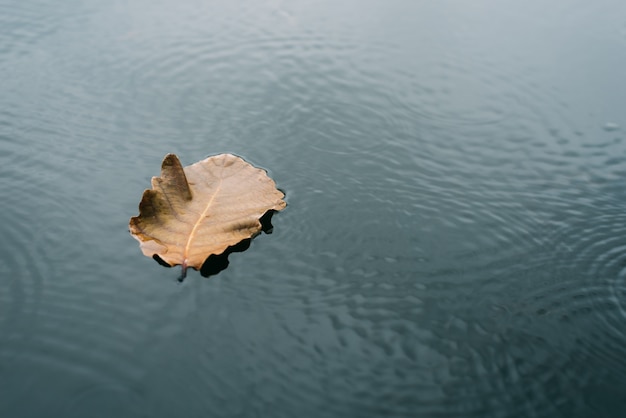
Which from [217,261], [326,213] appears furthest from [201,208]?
[326,213]

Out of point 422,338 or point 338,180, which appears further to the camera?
point 338,180

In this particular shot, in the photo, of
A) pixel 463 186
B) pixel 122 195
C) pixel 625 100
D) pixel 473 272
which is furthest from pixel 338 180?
pixel 625 100

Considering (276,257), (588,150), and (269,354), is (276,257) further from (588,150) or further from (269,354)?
(588,150)

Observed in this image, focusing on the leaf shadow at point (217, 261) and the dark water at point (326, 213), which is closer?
the dark water at point (326, 213)

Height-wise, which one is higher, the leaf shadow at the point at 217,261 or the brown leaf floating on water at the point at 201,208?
→ the brown leaf floating on water at the point at 201,208

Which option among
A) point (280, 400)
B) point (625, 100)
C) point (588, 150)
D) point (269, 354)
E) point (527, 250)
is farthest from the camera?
point (625, 100)
